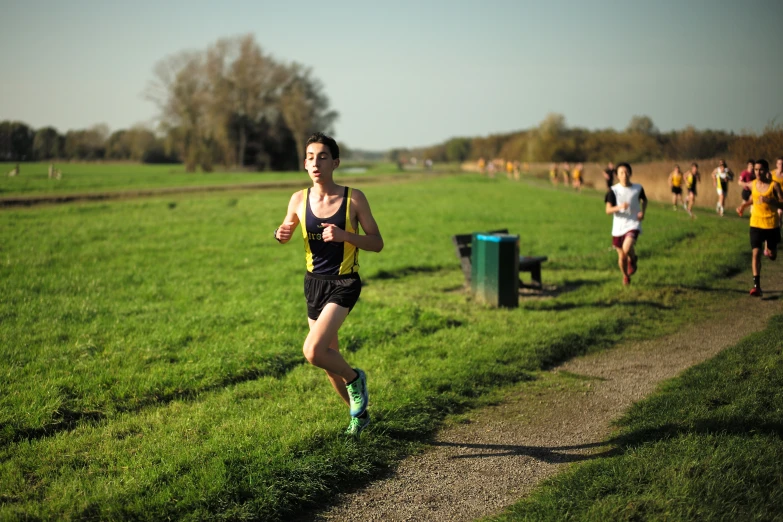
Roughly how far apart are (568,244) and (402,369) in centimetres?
1206

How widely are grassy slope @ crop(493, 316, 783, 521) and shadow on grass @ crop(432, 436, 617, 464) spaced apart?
194 millimetres

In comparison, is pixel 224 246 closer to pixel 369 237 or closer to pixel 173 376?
pixel 173 376

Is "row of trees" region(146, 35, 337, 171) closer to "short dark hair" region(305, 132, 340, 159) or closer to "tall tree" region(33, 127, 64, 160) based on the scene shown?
"tall tree" region(33, 127, 64, 160)

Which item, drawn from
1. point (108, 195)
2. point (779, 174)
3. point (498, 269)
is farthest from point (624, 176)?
point (108, 195)

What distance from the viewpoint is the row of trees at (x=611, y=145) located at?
69.6 ft

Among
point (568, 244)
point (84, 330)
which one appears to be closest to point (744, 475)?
point (84, 330)

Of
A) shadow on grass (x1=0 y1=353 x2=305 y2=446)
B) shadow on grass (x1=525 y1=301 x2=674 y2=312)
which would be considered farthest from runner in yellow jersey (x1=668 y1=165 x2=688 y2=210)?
shadow on grass (x1=0 y1=353 x2=305 y2=446)

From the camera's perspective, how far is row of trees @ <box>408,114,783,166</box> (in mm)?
21219

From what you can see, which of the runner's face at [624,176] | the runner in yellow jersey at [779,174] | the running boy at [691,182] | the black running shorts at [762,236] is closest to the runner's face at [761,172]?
the black running shorts at [762,236]

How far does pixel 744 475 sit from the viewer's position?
14.9 ft

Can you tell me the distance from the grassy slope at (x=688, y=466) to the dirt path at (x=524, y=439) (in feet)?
0.86

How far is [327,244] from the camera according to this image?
523 centimetres

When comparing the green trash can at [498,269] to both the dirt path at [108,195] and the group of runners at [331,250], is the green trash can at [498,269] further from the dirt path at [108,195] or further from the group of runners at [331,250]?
the dirt path at [108,195]

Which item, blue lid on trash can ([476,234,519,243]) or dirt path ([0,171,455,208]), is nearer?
blue lid on trash can ([476,234,519,243])
